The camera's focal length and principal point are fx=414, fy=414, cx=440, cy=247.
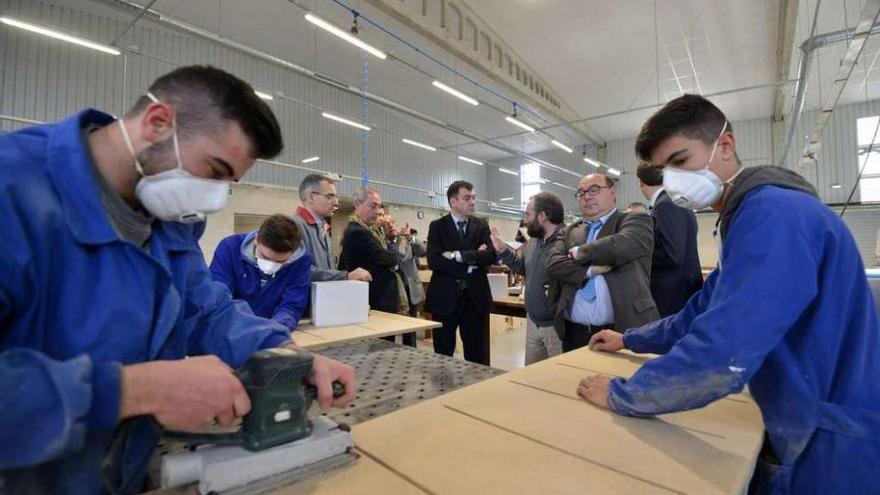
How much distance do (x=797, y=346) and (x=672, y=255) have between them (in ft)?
4.45

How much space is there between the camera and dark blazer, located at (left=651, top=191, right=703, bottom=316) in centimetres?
206

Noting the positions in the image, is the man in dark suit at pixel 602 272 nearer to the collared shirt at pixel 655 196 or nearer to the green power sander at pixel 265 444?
the collared shirt at pixel 655 196

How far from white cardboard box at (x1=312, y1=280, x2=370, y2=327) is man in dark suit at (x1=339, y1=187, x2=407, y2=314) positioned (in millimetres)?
575

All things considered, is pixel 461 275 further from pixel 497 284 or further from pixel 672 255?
pixel 672 255

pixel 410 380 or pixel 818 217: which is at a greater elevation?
pixel 818 217

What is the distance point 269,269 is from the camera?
1.87 m

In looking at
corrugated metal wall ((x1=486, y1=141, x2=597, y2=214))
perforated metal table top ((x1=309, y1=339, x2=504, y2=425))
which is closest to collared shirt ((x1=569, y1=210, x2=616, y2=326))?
perforated metal table top ((x1=309, y1=339, x2=504, y2=425))

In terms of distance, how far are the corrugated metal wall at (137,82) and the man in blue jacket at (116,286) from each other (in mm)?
6196

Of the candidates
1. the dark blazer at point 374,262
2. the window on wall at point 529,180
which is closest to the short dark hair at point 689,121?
the dark blazer at point 374,262

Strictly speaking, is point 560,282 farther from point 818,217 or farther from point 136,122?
point 136,122

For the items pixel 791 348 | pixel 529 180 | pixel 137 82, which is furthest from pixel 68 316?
pixel 529 180

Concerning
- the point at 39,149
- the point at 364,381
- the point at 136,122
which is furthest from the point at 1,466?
the point at 364,381

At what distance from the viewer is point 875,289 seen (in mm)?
1706

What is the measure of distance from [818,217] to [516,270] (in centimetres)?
211
